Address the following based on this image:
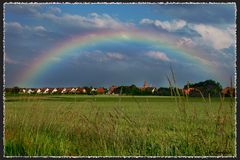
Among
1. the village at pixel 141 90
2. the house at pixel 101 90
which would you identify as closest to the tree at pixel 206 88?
the village at pixel 141 90

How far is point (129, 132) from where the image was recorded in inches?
312

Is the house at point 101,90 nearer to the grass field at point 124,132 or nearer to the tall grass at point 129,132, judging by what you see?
the grass field at point 124,132

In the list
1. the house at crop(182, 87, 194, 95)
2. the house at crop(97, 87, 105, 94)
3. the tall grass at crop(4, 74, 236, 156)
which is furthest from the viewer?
the house at crop(97, 87, 105, 94)

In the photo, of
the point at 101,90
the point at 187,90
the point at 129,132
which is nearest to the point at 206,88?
the point at 187,90

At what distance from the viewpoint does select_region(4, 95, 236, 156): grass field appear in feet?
24.6

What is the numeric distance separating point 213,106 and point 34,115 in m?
3.33

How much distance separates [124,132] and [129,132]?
0.08 metres

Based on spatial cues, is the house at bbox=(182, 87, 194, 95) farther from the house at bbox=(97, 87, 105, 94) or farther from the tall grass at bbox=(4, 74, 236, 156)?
the house at bbox=(97, 87, 105, 94)

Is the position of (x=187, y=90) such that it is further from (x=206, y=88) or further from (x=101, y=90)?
(x=101, y=90)

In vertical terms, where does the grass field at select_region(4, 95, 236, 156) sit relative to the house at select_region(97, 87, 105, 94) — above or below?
below

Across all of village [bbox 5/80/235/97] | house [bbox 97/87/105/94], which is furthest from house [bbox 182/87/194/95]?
house [bbox 97/87/105/94]

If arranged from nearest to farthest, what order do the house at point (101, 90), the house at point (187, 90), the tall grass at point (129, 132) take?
the tall grass at point (129, 132) → the house at point (187, 90) → the house at point (101, 90)

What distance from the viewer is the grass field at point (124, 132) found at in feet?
24.6

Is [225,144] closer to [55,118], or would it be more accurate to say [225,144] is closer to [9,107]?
[55,118]
